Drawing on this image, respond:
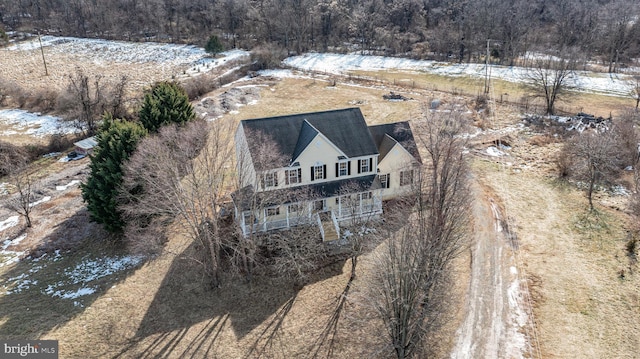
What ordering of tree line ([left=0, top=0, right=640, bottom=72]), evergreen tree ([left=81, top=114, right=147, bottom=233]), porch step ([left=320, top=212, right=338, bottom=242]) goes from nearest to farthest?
evergreen tree ([left=81, top=114, right=147, bottom=233]) < porch step ([left=320, top=212, right=338, bottom=242]) < tree line ([left=0, top=0, right=640, bottom=72])

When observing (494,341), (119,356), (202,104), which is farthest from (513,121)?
(119,356)

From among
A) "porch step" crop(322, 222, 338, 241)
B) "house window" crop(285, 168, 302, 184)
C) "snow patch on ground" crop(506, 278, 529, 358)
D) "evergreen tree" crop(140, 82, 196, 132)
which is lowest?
"snow patch on ground" crop(506, 278, 529, 358)

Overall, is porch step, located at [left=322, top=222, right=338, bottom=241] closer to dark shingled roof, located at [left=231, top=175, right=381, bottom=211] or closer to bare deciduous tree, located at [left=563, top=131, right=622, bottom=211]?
dark shingled roof, located at [left=231, top=175, right=381, bottom=211]

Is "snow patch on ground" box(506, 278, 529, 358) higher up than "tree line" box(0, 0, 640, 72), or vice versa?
"tree line" box(0, 0, 640, 72)

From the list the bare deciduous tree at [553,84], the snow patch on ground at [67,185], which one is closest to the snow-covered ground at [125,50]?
the snow patch on ground at [67,185]

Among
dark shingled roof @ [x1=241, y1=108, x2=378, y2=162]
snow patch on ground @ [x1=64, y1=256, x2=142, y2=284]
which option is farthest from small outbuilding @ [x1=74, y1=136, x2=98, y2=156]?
dark shingled roof @ [x1=241, y1=108, x2=378, y2=162]

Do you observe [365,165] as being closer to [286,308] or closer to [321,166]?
[321,166]

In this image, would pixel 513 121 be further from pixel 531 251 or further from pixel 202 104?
pixel 202 104

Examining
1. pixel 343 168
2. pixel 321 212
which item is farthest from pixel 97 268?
pixel 343 168
